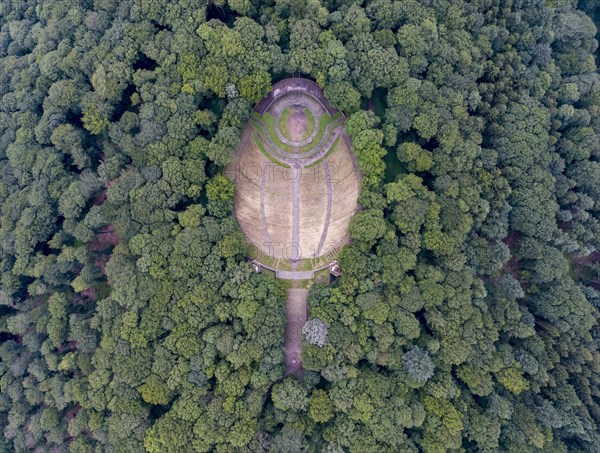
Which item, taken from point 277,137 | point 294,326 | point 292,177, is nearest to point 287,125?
point 277,137

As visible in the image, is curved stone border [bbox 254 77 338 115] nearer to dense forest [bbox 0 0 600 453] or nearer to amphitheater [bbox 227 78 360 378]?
amphitheater [bbox 227 78 360 378]

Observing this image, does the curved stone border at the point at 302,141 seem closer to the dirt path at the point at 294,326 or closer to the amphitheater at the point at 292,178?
the amphitheater at the point at 292,178

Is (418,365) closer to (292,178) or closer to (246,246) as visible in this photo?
(246,246)

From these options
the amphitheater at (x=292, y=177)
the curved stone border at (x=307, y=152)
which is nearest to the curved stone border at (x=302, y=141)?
the amphitheater at (x=292, y=177)

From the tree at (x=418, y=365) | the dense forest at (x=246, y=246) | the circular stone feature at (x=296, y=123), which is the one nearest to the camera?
the tree at (x=418, y=365)

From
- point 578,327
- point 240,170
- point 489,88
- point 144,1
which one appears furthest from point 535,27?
point 144,1

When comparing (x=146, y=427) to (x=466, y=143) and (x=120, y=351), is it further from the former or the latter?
(x=466, y=143)

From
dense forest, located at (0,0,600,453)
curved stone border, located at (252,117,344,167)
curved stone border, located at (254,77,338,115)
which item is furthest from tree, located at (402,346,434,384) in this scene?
curved stone border, located at (254,77,338,115)
